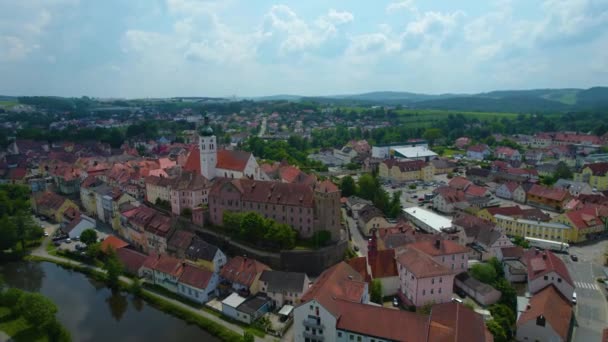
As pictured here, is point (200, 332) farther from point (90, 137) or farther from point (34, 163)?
point (90, 137)

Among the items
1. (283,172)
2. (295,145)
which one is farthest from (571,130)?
(283,172)

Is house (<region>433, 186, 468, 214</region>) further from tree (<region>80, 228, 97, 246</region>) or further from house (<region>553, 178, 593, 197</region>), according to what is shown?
tree (<region>80, 228, 97, 246</region>)

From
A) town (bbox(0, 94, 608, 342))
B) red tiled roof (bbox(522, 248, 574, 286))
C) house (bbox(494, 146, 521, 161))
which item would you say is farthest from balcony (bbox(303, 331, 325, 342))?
house (bbox(494, 146, 521, 161))

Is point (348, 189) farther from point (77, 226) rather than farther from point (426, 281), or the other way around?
point (77, 226)

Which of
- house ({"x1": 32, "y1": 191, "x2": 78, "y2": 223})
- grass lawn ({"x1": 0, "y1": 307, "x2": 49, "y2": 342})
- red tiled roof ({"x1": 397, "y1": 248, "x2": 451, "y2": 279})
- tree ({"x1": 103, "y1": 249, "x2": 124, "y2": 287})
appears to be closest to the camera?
grass lawn ({"x1": 0, "y1": 307, "x2": 49, "y2": 342})

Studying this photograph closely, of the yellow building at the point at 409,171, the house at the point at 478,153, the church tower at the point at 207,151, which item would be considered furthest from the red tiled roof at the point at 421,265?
the house at the point at 478,153

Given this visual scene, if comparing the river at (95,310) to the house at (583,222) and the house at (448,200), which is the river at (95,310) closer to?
the house at (448,200)

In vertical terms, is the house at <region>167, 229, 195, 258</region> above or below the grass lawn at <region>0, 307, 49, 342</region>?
above

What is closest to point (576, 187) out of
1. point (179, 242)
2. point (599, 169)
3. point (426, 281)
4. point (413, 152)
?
point (599, 169)
